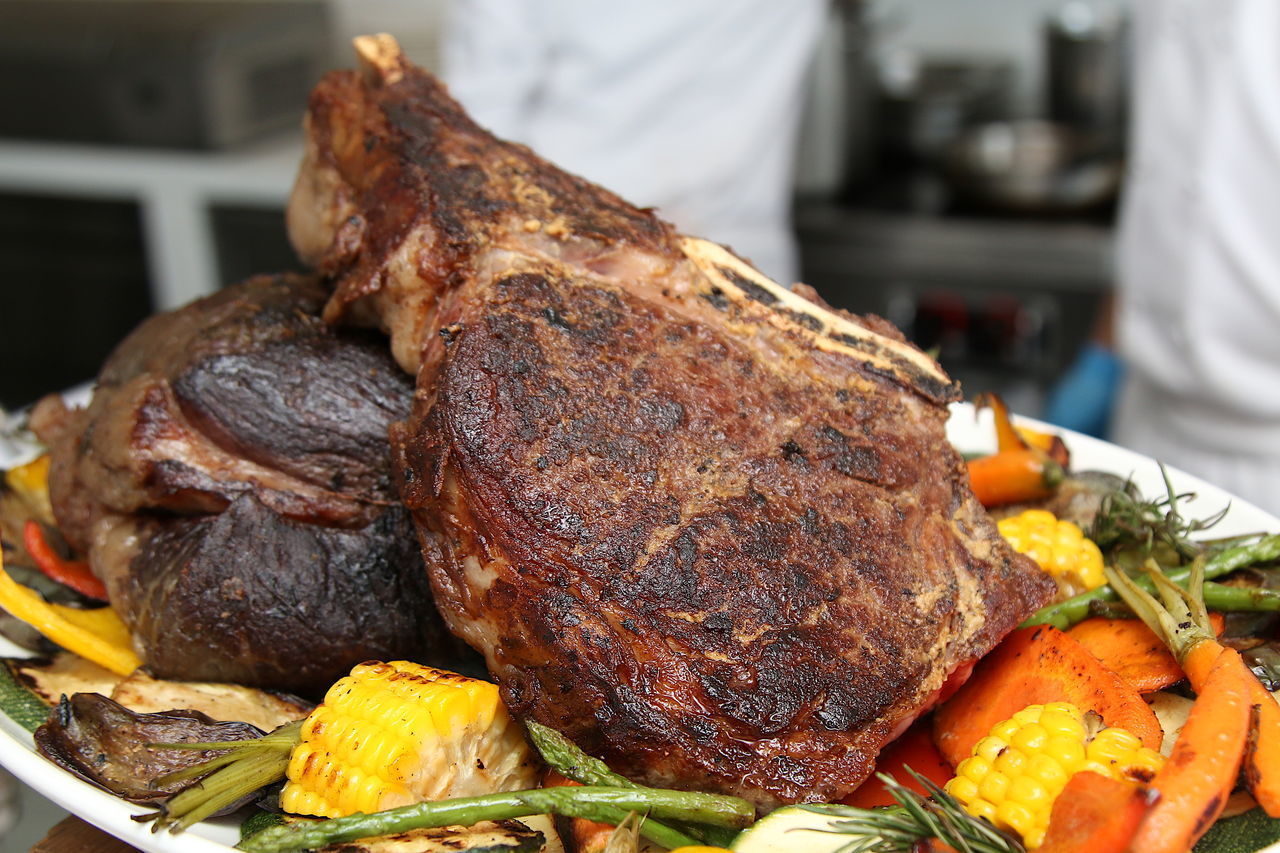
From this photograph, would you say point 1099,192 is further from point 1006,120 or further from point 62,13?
point 62,13

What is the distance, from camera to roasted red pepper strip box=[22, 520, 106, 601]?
6.93 ft

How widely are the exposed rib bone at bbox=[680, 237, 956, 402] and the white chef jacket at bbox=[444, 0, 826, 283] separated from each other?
233 centimetres

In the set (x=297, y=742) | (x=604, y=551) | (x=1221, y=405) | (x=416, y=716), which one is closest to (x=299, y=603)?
(x=297, y=742)

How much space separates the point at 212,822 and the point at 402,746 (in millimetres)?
286

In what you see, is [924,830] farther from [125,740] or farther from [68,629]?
[68,629]

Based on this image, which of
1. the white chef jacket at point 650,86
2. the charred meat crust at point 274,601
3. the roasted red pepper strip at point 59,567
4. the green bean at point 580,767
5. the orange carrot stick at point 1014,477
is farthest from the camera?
the white chef jacket at point 650,86

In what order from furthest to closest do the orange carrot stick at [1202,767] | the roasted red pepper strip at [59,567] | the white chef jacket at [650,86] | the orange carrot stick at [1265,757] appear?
the white chef jacket at [650,86] → the roasted red pepper strip at [59,567] → the orange carrot stick at [1265,757] → the orange carrot stick at [1202,767]

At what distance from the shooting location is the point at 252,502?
1.87 meters

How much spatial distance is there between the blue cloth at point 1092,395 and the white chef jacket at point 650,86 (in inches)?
56.6

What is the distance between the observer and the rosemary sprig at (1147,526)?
2.00 meters

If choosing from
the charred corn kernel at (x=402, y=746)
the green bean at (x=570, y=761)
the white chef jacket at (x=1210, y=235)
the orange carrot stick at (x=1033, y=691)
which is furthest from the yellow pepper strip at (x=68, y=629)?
the white chef jacket at (x=1210, y=235)

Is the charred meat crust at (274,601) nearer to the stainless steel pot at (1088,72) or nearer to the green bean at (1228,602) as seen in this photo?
the green bean at (1228,602)

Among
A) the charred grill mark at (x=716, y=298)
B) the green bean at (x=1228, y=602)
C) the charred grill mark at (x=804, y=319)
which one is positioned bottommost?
the green bean at (x=1228, y=602)

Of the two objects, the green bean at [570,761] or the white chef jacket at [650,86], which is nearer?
the green bean at [570,761]
